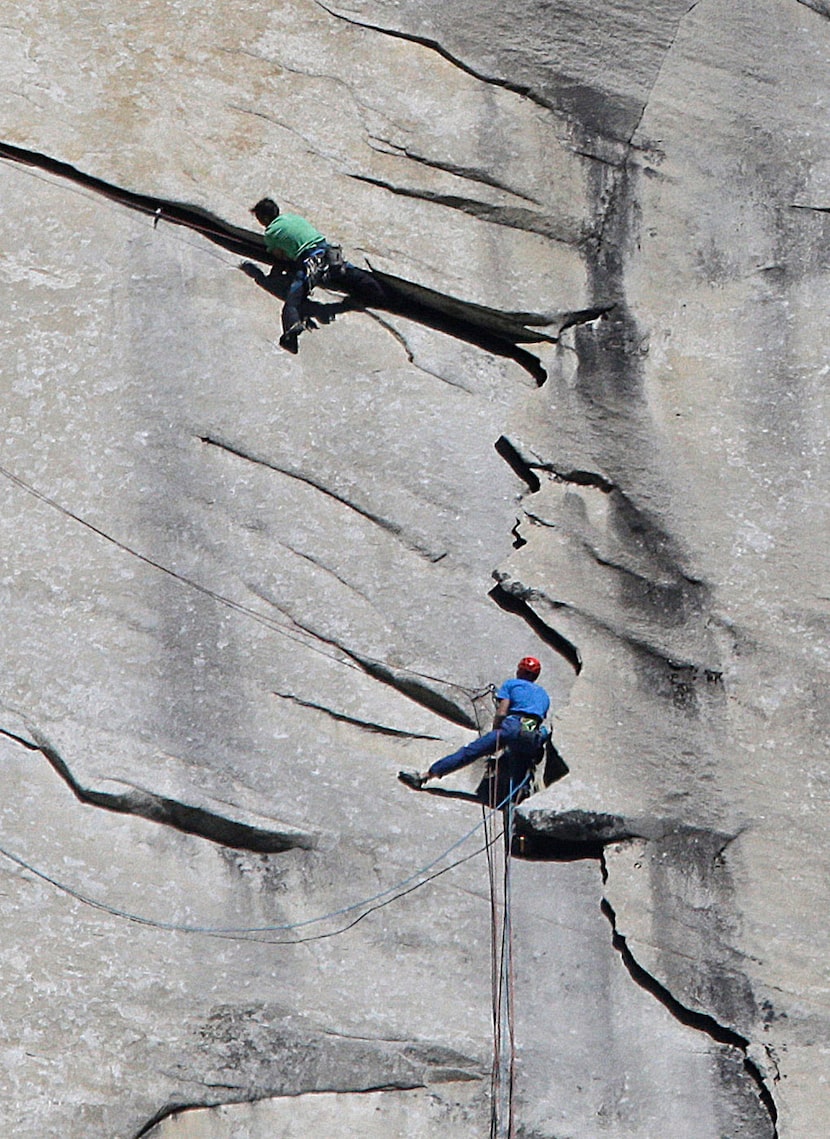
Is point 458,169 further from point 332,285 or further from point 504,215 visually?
point 332,285

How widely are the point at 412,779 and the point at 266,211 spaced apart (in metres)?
4.40

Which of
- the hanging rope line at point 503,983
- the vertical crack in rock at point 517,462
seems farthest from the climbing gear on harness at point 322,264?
the hanging rope line at point 503,983

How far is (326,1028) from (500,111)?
6.96m

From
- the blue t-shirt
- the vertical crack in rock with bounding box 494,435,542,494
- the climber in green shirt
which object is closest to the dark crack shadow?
the climber in green shirt

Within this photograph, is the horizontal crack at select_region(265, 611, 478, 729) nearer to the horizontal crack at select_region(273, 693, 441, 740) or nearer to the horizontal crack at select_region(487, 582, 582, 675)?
the horizontal crack at select_region(273, 693, 441, 740)

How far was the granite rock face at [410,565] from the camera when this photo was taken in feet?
38.5

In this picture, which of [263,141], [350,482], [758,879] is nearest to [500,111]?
[263,141]

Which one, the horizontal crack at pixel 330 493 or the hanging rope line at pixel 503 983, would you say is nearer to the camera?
the hanging rope line at pixel 503 983

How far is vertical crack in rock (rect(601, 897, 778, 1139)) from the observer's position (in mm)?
11672

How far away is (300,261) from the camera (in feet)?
46.7

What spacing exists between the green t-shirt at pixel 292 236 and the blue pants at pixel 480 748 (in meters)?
3.82

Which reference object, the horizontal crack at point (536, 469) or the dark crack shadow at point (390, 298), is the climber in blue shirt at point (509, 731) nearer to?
the horizontal crack at point (536, 469)

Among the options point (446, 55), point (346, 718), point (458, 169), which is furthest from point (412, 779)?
point (446, 55)

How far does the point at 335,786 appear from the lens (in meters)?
12.5
